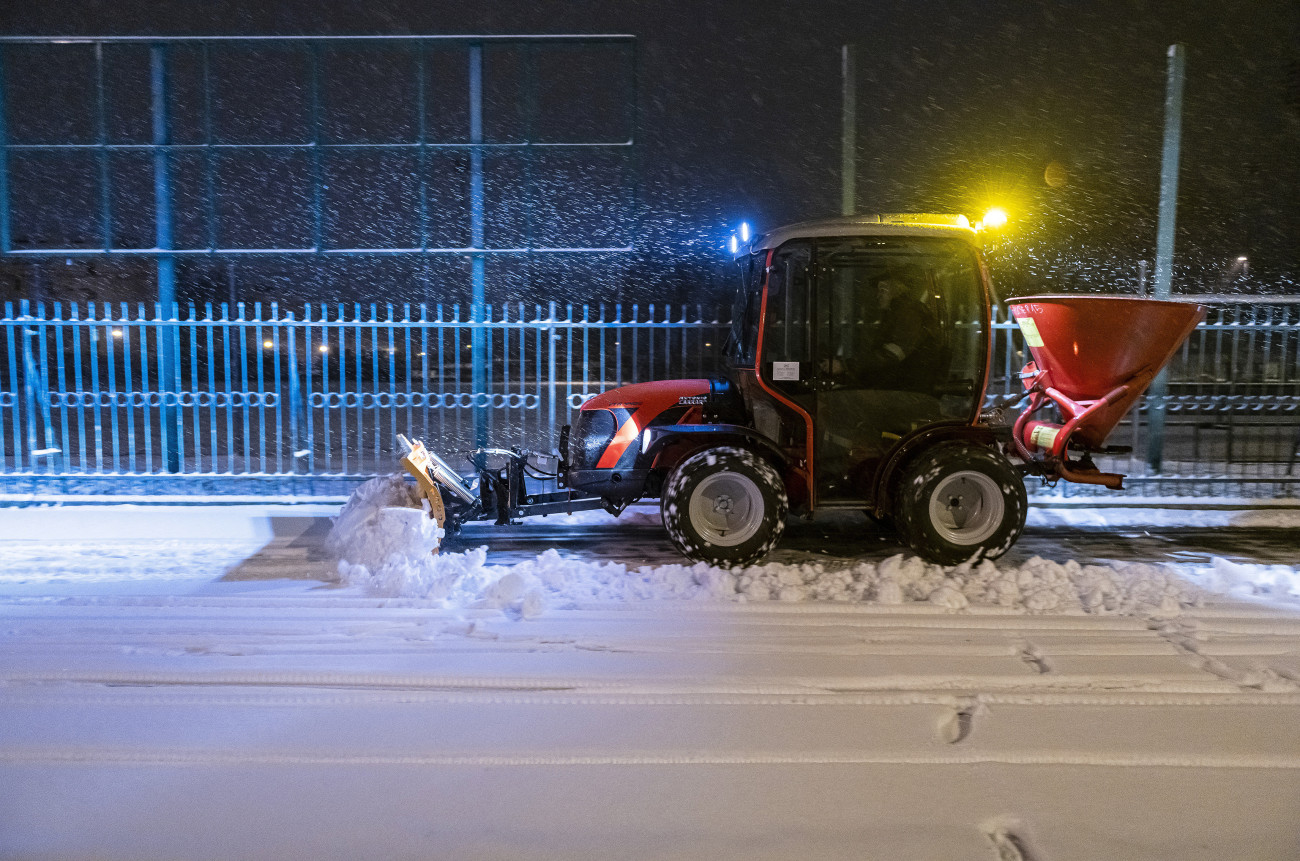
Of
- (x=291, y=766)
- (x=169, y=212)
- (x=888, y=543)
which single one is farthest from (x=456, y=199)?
(x=291, y=766)

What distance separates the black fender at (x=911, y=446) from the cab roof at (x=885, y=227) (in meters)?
1.37

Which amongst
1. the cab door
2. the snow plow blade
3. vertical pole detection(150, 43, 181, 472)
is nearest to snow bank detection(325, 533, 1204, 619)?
the cab door

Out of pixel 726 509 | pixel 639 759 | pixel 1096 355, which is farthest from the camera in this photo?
pixel 1096 355

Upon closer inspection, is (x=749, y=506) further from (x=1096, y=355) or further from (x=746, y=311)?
(x=1096, y=355)

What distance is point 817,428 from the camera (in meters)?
6.63

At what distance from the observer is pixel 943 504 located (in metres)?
6.68

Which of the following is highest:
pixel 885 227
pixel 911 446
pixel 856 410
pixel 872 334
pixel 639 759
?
pixel 885 227

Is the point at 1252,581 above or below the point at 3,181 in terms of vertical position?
below

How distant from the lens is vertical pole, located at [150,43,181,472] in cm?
934

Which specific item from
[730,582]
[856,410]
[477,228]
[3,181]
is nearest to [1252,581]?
[856,410]

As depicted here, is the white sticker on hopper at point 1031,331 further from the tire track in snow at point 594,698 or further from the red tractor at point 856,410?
the tire track in snow at point 594,698

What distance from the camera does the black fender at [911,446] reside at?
6.64 m

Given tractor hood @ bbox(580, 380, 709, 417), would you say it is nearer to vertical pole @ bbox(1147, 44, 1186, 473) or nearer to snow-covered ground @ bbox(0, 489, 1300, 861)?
snow-covered ground @ bbox(0, 489, 1300, 861)

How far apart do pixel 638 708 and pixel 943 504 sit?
3.41 m
